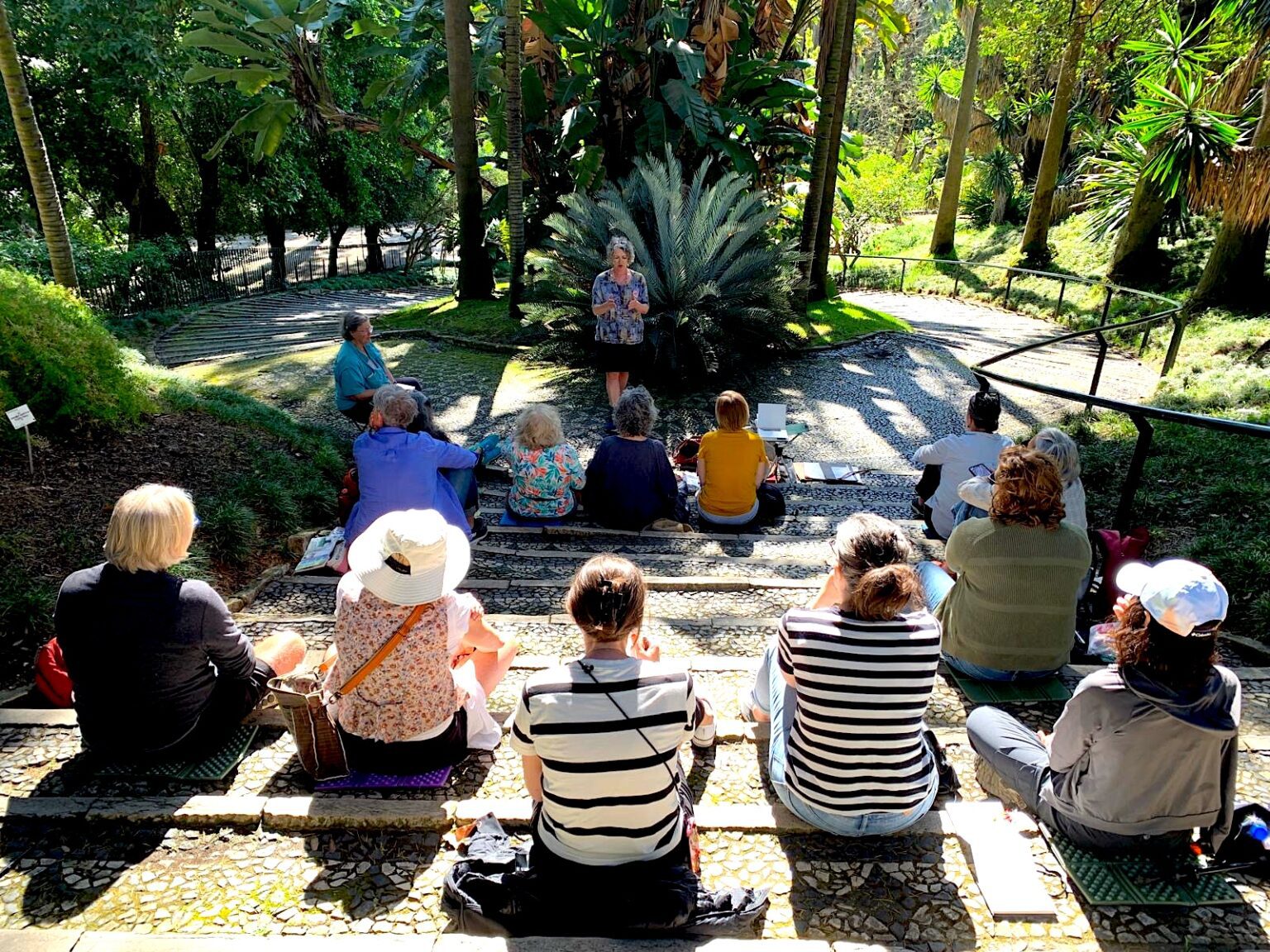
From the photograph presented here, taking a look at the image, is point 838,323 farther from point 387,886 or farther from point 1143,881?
point 387,886

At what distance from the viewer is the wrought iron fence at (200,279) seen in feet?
55.3

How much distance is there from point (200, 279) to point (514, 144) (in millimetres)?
12193

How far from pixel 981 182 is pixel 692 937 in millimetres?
27869

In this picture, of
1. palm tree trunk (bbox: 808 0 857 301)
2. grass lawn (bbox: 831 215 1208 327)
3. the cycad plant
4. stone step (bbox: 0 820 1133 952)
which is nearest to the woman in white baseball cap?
stone step (bbox: 0 820 1133 952)

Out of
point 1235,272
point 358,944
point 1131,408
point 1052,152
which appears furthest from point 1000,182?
point 358,944

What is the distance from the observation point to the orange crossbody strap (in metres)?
2.74

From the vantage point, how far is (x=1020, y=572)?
11.0ft

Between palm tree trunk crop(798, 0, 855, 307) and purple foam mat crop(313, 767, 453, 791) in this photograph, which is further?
palm tree trunk crop(798, 0, 855, 307)

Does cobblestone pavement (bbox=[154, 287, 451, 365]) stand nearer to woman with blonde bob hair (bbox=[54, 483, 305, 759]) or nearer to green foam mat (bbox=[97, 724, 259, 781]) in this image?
woman with blonde bob hair (bbox=[54, 483, 305, 759])

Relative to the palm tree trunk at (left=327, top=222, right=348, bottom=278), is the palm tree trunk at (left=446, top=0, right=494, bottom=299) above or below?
above

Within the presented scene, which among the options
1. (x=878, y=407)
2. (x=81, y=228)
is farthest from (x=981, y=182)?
(x=81, y=228)

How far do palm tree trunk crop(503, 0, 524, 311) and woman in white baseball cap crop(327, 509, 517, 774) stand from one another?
10174mm

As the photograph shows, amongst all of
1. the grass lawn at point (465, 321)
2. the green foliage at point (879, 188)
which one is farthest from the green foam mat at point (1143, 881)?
the green foliage at point (879, 188)

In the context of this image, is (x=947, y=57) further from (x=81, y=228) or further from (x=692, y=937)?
(x=692, y=937)
